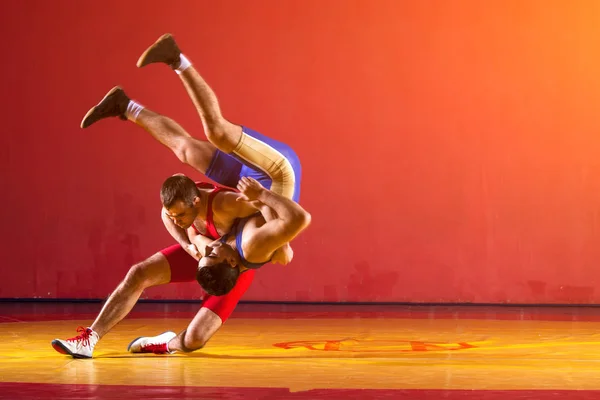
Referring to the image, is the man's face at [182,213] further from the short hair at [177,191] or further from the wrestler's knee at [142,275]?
the wrestler's knee at [142,275]

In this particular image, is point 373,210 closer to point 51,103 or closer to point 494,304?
point 494,304

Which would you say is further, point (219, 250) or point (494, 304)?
point (494, 304)

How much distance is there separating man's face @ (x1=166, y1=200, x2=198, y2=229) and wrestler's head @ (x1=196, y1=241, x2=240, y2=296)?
0.45ft

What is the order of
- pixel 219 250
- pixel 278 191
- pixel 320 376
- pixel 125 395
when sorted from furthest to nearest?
pixel 278 191 < pixel 219 250 < pixel 320 376 < pixel 125 395

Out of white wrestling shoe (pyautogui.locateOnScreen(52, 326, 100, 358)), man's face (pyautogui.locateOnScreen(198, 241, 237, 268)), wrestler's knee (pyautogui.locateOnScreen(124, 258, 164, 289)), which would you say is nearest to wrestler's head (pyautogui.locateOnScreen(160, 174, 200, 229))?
man's face (pyautogui.locateOnScreen(198, 241, 237, 268))

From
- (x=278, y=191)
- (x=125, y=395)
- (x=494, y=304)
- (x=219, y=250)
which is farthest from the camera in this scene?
(x=494, y=304)

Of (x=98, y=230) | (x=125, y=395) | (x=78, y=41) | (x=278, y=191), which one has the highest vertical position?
(x=78, y=41)

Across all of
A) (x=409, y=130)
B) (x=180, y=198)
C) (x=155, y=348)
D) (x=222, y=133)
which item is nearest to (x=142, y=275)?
(x=155, y=348)

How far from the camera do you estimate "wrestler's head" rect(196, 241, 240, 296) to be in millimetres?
3869

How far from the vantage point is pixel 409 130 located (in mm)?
7082

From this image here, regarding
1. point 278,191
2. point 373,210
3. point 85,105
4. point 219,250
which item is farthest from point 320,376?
point 85,105

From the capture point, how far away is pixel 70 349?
3984 mm

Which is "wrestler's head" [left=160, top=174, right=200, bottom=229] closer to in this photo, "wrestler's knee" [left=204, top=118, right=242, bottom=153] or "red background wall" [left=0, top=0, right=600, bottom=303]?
"wrestler's knee" [left=204, top=118, right=242, bottom=153]

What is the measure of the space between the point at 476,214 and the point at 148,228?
247 centimetres
